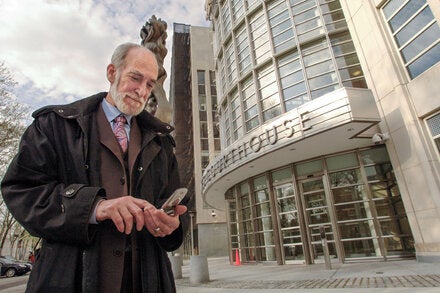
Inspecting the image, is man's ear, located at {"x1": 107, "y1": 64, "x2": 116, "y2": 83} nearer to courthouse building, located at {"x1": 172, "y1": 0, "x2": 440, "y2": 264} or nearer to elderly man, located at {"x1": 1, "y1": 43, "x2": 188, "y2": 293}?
elderly man, located at {"x1": 1, "y1": 43, "x2": 188, "y2": 293}

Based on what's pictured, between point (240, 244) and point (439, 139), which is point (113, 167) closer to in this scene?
point (439, 139)

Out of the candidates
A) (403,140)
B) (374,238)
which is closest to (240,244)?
(374,238)

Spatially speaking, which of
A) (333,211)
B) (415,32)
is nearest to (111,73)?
(415,32)

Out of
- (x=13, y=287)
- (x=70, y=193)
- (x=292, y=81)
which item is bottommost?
(x=13, y=287)

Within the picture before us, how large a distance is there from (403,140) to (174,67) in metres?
36.2

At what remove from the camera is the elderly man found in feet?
3.66

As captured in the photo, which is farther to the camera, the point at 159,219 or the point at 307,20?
the point at 307,20

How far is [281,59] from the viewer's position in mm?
13961

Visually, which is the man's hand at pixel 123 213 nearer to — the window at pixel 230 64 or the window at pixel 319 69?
the window at pixel 319 69

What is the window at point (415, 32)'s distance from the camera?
858 cm

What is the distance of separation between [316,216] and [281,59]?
7.56 metres

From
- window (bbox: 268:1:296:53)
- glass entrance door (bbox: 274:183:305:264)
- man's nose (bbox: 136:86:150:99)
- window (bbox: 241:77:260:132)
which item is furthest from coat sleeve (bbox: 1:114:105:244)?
window (bbox: 268:1:296:53)

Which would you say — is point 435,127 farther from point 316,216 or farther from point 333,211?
point 316,216

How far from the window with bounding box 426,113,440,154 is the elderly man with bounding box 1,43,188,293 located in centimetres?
956
